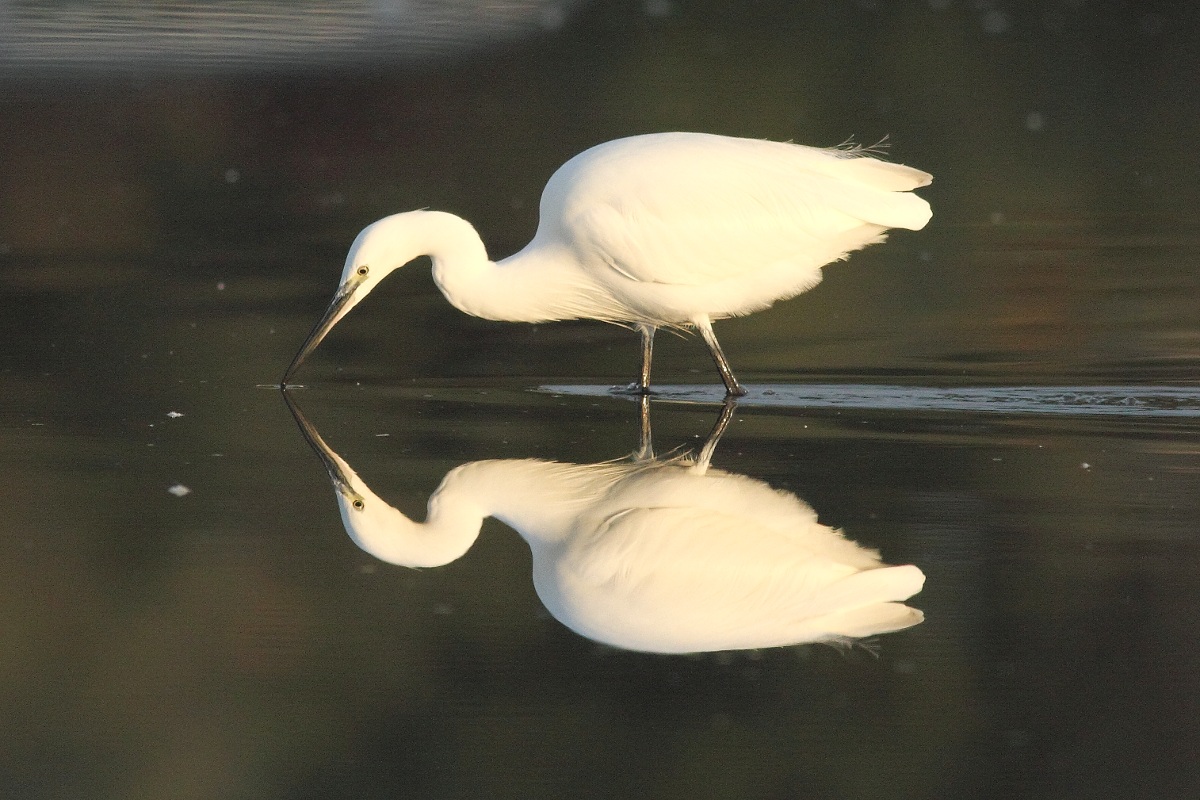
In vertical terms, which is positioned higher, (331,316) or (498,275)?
(498,275)

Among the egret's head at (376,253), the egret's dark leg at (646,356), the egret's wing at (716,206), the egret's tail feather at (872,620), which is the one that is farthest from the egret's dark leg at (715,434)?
the egret's tail feather at (872,620)

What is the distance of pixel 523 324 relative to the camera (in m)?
10.9

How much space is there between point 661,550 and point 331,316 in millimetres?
2928

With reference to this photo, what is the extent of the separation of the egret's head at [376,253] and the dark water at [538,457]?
19.4 inches

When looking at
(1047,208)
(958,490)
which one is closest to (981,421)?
(958,490)

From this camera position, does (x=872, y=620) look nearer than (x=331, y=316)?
Yes

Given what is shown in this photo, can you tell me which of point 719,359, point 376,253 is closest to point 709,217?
point 719,359

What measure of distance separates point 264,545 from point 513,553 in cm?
79

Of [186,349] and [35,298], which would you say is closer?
[186,349]

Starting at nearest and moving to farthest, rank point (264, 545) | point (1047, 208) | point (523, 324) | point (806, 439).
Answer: point (264, 545)
point (806, 439)
point (523, 324)
point (1047, 208)

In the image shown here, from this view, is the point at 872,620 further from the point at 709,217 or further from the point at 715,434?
the point at 709,217

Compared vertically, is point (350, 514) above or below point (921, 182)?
below

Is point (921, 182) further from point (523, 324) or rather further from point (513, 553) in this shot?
point (513, 553)

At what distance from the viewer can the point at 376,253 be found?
327 inches
